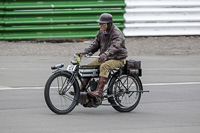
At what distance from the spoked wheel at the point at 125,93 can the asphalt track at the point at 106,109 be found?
13 cm

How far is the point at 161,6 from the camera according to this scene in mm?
18688

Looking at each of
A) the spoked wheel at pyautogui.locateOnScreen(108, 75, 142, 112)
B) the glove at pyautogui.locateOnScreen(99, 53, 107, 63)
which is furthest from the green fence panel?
the glove at pyautogui.locateOnScreen(99, 53, 107, 63)

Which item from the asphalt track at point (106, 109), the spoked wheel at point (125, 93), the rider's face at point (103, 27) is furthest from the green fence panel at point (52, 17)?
the rider's face at point (103, 27)

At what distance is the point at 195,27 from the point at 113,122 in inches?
456

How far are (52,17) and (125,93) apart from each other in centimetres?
921

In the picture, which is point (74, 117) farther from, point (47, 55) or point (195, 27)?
point (195, 27)

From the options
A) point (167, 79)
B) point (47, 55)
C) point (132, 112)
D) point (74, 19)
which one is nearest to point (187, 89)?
point (167, 79)

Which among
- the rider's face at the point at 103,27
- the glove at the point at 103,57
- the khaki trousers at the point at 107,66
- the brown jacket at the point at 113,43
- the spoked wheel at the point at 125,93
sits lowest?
the spoked wheel at the point at 125,93

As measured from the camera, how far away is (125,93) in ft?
30.0

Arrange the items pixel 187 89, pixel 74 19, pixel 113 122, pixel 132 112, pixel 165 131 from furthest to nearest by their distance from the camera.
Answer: pixel 74 19, pixel 187 89, pixel 132 112, pixel 113 122, pixel 165 131

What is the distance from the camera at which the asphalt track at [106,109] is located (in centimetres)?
760

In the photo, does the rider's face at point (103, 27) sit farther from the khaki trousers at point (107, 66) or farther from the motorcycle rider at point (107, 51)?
the khaki trousers at point (107, 66)

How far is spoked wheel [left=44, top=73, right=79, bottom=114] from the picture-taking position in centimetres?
829

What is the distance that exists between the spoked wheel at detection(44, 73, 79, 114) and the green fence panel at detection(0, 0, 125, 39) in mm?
9238
